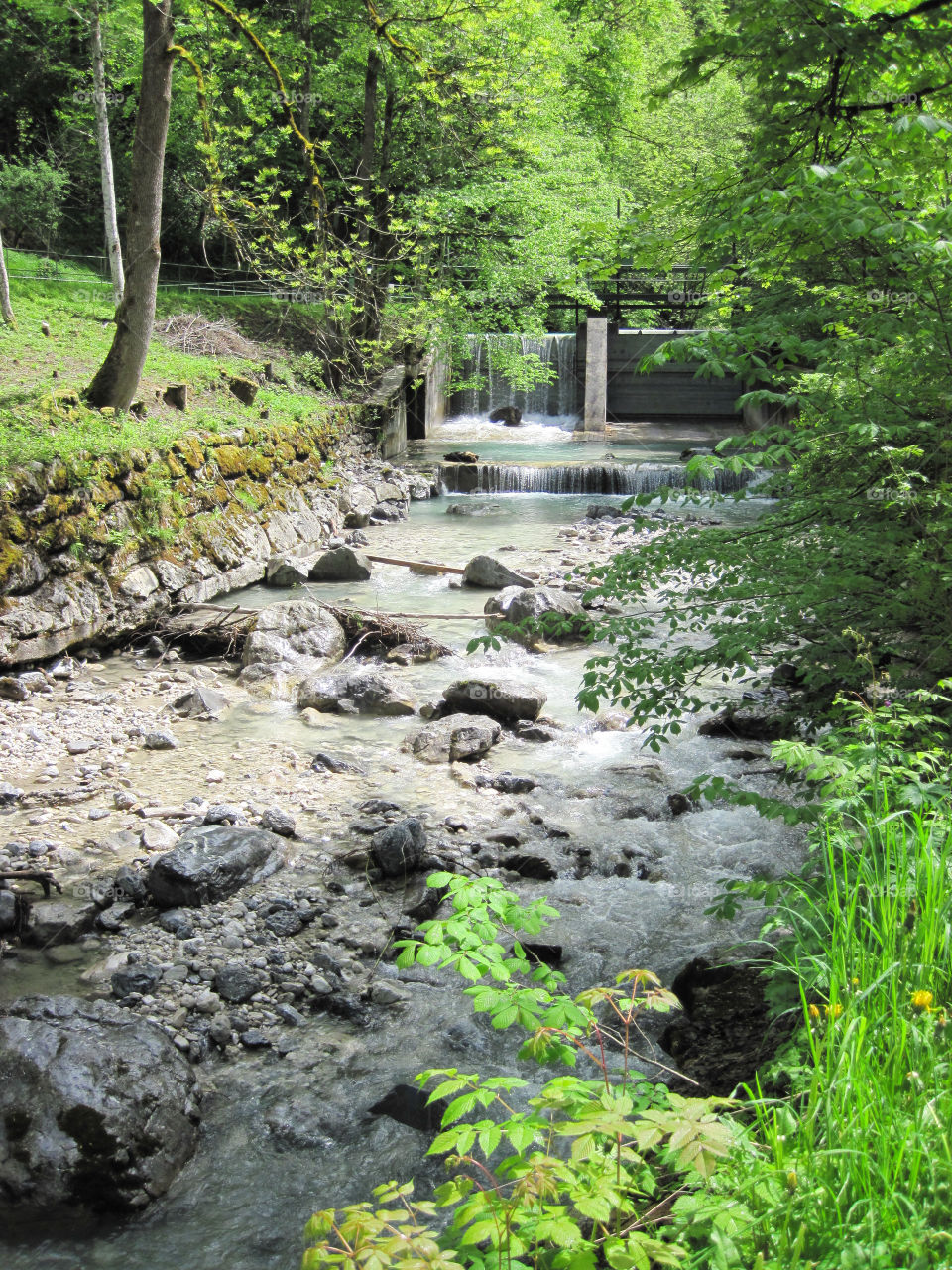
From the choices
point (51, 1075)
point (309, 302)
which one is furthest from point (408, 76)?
point (51, 1075)

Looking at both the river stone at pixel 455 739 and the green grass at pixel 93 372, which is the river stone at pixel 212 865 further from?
the green grass at pixel 93 372

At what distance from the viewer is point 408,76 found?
1802 centimetres

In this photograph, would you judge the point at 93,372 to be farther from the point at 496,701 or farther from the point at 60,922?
the point at 60,922

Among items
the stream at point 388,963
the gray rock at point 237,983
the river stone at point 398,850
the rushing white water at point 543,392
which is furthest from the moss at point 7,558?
the rushing white water at point 543,392

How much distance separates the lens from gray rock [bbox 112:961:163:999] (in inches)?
168

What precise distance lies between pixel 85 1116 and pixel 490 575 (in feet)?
29.9

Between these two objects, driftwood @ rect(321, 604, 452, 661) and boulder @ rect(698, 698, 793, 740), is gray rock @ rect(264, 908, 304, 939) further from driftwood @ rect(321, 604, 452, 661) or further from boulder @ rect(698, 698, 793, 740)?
driftwood @ rect(321, 604, 452, 661)

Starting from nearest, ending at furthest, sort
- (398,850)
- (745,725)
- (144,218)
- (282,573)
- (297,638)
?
1. (398,850)
2. (745,725)
3. (297,638)
4. (144,218)
5. (282,573)

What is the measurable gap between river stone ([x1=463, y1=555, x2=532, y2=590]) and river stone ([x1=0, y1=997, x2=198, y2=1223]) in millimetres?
8651

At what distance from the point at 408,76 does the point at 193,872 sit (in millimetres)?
17594

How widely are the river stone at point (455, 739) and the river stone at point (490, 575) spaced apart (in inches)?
178

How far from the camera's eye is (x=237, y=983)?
172 inches

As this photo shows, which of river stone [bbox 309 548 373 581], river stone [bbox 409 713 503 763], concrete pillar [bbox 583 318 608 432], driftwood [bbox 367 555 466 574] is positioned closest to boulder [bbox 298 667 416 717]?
river stone [bbox 409 713 503 763]

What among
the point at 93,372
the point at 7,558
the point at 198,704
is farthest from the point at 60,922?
the point at 93,372
